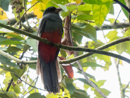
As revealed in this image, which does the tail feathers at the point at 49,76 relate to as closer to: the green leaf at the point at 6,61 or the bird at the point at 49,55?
the bird at the point at 49,55

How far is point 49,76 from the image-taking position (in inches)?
89.1

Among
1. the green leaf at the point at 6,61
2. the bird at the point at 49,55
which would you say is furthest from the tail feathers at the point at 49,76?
the green leaf at the point at 6,61

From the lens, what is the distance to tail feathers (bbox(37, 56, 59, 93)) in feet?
6.97

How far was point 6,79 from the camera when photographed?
292cm

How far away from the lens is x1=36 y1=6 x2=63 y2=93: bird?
86.0 inches

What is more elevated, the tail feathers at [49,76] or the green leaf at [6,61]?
the green leaf at [6,61]

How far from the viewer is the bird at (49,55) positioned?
Answer: 2186mm

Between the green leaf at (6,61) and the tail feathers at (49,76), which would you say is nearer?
the green leaf at (6,61)

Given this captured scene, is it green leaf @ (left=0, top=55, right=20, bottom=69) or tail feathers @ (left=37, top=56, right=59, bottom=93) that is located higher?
green leaf @ (left=0, top=55, right=20, bottom=69)

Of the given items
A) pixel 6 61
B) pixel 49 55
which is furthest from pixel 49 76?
pixel 6 61

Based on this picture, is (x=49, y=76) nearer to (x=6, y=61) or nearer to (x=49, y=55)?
(x=49, y=55)

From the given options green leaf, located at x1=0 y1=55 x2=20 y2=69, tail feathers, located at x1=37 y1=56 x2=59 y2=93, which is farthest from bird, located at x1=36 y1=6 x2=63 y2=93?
green leaf, located at x1=0 y1=55 x2=20 y2=69

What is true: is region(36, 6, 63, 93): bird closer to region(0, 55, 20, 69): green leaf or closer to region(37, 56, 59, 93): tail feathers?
region(37, 56, 59, 93): tail feathers

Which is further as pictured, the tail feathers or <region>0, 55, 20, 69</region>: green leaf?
the tail feathers
